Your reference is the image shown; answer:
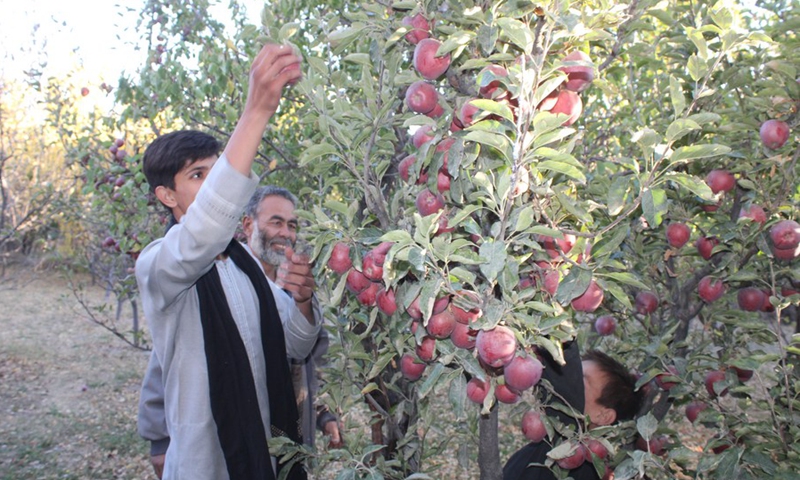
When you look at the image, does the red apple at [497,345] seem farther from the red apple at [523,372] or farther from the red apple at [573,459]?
the red apple at [573,459]

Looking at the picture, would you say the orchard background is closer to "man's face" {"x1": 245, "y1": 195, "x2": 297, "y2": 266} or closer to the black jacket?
the black jacket

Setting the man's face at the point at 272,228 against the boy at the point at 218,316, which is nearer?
the boy at the point at 218,316

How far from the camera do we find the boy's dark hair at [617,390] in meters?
2.06

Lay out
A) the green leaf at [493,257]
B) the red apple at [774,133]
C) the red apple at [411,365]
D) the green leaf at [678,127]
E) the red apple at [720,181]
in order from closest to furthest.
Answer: the green leaf at [493,257]
the green leaf at [678,127]
the red apple at [411,365]
the red apple at [774,133]
the red apple at [720,181]

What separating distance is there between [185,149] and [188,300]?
1.46 ft

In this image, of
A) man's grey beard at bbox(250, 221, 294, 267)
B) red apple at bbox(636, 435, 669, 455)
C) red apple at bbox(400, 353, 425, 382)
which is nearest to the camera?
red apple at bbox(400, 353, 425, 382)

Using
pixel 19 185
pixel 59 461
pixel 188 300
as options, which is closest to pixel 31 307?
pixel 19 185

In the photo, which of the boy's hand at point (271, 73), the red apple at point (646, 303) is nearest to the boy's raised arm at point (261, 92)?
the boy's hand at point (271, 73)

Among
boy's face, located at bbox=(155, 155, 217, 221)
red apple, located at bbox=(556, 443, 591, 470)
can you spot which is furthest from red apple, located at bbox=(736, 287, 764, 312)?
boy's face, located at bbox=(155, 155, 217, 221)

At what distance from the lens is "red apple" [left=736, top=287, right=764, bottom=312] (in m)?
2.17

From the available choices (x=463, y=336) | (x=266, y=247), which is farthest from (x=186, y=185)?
(x=463, y=336)

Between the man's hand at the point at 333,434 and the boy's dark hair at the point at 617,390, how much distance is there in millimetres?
916

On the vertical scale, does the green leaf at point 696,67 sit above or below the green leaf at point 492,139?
below

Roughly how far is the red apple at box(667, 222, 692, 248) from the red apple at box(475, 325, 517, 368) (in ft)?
3.70
